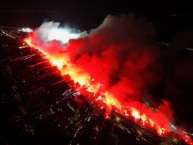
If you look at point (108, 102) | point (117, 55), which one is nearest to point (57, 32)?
point (117, 55)

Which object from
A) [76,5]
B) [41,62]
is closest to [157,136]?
[41,62]

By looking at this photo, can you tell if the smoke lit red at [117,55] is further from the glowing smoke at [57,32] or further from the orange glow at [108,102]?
the glowing smoke at [57,32]

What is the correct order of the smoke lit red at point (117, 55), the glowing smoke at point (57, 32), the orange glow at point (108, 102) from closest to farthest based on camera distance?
the orange glow at point (108, 102)
the smoke lit red at point (117, 55)
the glowing smoke at point (57, 32)

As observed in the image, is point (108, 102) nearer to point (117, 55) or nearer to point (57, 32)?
point (117, 55)

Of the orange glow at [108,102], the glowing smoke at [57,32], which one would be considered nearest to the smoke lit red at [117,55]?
the orange glow at [108,102]

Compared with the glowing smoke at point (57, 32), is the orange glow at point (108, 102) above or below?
above

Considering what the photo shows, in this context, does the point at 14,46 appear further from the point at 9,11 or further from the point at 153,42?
the point at 9,11

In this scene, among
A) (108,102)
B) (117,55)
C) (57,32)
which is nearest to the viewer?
(108,102)

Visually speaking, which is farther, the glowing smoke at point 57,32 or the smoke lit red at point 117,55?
the glowing smoke at point 57,32

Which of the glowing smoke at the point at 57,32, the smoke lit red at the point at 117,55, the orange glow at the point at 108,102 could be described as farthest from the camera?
the glowing smoke at the point at 57,32

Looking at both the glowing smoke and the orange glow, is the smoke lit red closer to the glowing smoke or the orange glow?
the orange glow

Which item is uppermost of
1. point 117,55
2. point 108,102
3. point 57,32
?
point 108,102
